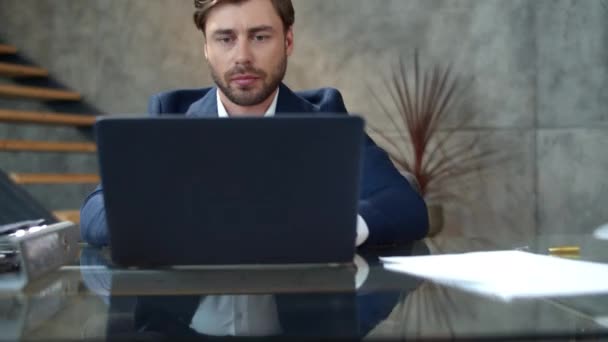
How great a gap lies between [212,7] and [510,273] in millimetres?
1076

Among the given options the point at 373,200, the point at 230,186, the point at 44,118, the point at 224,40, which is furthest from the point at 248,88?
the point at 44,118

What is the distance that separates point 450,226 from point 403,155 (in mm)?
519

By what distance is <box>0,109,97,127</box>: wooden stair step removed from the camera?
4.09 meters

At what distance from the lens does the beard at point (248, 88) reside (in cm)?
181

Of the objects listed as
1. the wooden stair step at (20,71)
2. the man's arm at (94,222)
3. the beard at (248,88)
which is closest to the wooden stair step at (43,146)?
the wooden stair step at (20,71)

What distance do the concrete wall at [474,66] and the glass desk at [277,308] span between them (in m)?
3.69

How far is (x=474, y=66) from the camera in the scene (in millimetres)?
4512

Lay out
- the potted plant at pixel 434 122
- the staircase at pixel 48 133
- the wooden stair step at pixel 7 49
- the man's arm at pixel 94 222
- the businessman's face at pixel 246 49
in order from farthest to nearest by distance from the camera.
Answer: the wooden stair step at pixel 7 49 → the staircase at pixel 48 133 → the potted plant at pixel 434 122 → the businessman's face at pixel 246 49 → the man's arm at pixel 94 222

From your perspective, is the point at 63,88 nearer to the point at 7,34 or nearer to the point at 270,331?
the point at 7,34

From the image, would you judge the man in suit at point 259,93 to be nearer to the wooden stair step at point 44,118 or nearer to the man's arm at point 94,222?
the man's arm at point 94,222

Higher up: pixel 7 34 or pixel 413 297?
pixel 7 34

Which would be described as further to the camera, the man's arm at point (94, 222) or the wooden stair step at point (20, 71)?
the wooden stair step at point (20, 71)

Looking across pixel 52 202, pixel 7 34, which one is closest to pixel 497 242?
pixel 52 202

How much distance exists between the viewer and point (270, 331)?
64 centimetres
